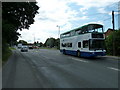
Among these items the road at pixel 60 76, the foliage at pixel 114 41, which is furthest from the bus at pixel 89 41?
the road at pixel 60 76

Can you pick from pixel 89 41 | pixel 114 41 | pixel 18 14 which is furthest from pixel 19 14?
pixel 114 41

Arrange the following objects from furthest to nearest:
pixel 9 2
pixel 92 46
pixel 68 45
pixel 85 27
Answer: pixel 68 45 → pixel 9 2 → pixel 85 27 → pixel 92 46

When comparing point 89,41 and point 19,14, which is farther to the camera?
point 19,14

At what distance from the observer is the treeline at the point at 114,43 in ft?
89.0

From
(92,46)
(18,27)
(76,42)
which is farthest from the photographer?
(18,27)

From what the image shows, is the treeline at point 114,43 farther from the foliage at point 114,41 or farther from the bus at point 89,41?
the bus at point 89,41

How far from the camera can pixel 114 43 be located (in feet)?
89.7

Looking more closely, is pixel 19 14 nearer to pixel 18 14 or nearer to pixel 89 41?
pixel 18 14

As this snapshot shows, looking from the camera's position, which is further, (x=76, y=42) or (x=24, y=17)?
(x=24, y=17)

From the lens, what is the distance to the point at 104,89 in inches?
267

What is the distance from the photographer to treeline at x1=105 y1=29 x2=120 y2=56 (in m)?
27.1

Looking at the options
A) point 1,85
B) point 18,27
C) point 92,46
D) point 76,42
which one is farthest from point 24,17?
point 1,85

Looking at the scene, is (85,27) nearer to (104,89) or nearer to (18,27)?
(18,27)

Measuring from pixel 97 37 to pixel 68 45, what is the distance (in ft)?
27.4
